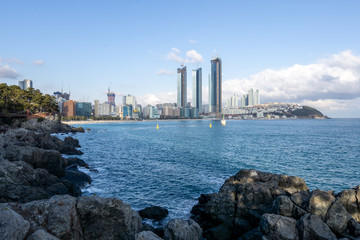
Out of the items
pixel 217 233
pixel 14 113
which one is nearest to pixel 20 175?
pixel 217 233

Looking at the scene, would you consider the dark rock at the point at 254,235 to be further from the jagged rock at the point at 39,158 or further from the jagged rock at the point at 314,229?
the jagged rock at the point at 39,158

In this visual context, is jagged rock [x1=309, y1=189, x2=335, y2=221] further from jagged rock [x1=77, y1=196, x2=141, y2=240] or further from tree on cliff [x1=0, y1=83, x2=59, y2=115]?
tree on cliff [x1=0, y1=83, x2=59, y2=115]

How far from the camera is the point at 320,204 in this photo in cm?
1511

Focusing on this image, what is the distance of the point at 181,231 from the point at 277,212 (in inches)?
272

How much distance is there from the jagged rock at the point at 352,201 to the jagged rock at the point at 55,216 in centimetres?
1806

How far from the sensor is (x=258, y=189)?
1952 centimetres

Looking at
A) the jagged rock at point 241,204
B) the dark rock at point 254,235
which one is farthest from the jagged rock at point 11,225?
the jagged rock at point 241,204

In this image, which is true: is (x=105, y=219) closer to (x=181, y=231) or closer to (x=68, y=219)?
(x=68, y=219)

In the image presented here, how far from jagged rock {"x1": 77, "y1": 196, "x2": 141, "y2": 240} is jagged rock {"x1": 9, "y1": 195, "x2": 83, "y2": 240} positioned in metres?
0.49

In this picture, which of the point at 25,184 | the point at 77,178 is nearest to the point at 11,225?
the point at 25,184

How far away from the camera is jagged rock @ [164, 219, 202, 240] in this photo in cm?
1344

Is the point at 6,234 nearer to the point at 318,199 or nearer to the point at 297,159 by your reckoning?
the point at 318,199

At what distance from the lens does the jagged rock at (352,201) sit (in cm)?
1644

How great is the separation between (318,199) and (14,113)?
99.6 metres
